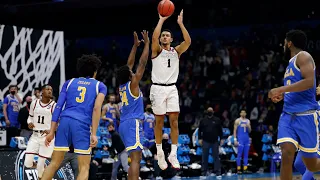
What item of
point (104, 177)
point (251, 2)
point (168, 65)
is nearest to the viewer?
point (168, 65)

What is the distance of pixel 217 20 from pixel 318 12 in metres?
4.41

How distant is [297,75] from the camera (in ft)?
28.1

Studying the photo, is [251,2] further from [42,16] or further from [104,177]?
[104,177]

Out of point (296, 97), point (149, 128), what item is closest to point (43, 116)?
point (296, 97)

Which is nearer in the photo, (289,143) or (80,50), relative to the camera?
(289,143)

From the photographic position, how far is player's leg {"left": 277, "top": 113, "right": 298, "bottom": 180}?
8.40 meters

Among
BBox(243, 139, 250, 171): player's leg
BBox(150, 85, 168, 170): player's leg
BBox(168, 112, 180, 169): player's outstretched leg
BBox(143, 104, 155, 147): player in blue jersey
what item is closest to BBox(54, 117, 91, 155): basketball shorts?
BBox(150, 85, 168, 170): player's leg

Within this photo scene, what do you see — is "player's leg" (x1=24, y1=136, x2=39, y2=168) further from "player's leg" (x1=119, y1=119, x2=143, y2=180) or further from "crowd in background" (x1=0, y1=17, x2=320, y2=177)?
"crowd in background" (x1=0, y1=17, x2=320, y2=177)

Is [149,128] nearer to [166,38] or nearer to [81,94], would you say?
[166,38]

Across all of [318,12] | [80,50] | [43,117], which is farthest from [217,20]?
[43,117]

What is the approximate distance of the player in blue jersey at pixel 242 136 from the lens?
2145cm

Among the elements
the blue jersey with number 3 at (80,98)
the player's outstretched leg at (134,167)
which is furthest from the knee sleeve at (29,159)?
the blue jersey with number 3 at (80,98)

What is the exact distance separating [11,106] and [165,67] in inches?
348

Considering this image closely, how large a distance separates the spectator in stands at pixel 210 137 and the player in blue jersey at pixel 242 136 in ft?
3.39
